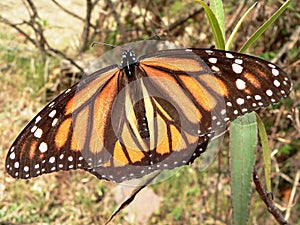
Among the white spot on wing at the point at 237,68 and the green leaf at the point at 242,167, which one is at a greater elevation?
the white spot on wing at the point at 237,68

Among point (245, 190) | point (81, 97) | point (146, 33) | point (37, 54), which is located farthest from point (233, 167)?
point (37, 54)

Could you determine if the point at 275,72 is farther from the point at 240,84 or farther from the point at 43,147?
the point at 43,147

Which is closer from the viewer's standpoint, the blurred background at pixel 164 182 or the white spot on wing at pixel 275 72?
the white spot on wing at pixel 275 72

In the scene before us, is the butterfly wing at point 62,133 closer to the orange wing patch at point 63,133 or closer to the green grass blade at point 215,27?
the orange wing patch at point 63,133

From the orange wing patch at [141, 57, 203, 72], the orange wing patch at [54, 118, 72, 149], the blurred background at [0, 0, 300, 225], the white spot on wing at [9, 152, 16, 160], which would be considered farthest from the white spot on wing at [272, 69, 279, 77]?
the blurred background at [0, 0, 300, 225]

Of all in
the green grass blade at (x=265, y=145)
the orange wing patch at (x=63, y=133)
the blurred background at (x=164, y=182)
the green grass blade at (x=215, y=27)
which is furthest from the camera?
→ the blurred background at (x=164, y=182)

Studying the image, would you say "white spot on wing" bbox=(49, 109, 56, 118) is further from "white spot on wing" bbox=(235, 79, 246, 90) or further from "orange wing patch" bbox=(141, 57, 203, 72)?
"white spot on wing" bbox=(235, 79, 246, 90)

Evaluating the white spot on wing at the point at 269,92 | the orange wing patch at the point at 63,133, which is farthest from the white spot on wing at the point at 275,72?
the orange wing patch at the point at 63,133
